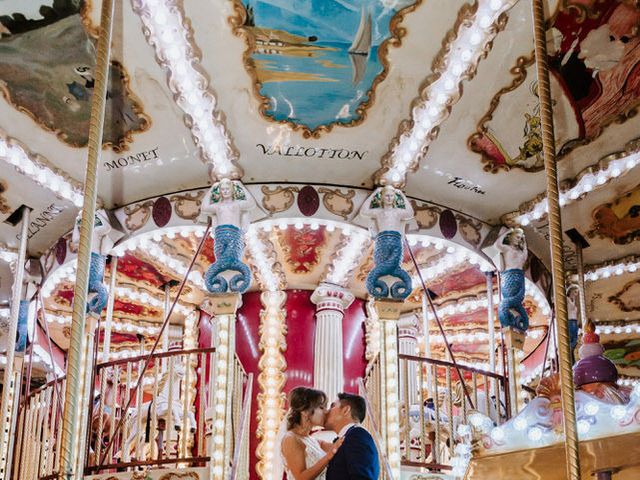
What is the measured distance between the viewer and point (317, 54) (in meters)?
7.98

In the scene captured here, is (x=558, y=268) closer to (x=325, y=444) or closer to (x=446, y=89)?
(x=325, y=444)

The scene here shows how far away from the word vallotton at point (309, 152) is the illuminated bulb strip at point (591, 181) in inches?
88.4

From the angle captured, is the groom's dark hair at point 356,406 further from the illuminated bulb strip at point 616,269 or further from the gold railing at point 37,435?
the illuminated bulb strip at point 616,269

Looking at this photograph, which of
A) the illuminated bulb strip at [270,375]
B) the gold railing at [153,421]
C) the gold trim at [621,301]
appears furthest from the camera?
the gold trim at [621,301]

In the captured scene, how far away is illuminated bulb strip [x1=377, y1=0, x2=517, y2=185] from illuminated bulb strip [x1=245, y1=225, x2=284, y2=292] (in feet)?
5.67

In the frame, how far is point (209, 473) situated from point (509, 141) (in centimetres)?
437

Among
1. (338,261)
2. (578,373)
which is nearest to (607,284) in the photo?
(338,261)

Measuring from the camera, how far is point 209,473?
27.2ft

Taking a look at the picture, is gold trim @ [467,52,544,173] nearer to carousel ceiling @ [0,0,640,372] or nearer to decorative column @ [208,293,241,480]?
carousel ceiling @ [0,0,640,372]

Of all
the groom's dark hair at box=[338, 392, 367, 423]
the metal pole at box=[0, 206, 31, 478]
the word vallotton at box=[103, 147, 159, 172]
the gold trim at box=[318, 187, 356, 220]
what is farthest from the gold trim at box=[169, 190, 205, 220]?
the groom's dark hair at box=[338, 392, 367, 423]

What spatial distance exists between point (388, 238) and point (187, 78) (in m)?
2.68

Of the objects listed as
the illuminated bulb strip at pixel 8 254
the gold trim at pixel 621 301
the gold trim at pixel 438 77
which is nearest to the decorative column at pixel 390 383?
the gold trim at pixel 438 77

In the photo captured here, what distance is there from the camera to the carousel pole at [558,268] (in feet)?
12.5

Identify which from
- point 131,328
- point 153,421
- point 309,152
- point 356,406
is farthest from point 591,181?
point 131,328
